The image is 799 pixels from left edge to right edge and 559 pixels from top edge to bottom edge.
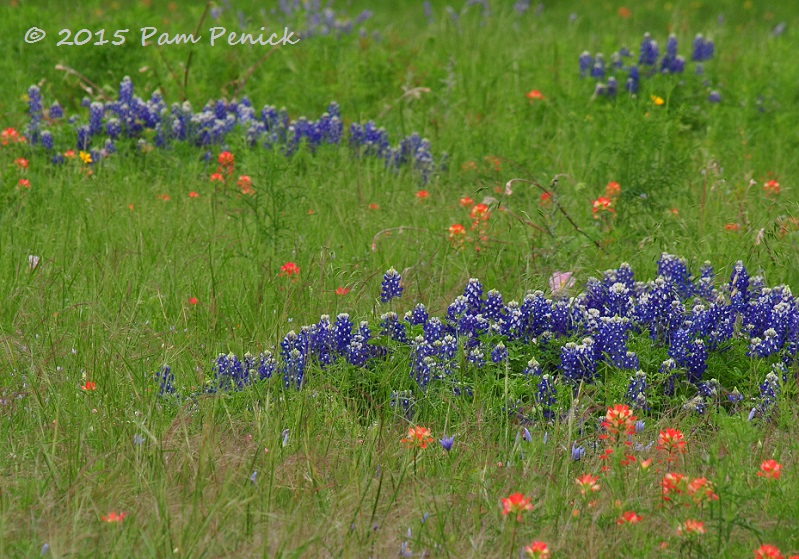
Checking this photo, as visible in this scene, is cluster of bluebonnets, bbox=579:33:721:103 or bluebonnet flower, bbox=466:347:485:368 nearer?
bluebonnet flower, bbox=466:347:485:368

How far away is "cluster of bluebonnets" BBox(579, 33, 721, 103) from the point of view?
7500mm

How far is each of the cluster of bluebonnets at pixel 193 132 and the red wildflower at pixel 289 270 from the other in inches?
75.2

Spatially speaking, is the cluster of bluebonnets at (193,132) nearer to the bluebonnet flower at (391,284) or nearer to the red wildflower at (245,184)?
the red wildflower at (245,184)

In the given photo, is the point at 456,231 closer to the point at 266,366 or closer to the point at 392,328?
the point at 392,328

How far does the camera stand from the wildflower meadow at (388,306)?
110 inches

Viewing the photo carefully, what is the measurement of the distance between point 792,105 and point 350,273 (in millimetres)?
4385

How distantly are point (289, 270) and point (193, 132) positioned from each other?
239cm

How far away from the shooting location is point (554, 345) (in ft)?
12.7

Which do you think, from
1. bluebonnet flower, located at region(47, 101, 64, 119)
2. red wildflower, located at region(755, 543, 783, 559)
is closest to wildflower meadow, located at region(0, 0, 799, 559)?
red wildflower, located at region(755, 543, 783, 559)

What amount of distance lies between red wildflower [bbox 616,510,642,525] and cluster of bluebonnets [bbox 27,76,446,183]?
375 cm

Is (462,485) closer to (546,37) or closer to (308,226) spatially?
(308,226)

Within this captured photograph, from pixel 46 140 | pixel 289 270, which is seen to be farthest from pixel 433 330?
pixel 46 140

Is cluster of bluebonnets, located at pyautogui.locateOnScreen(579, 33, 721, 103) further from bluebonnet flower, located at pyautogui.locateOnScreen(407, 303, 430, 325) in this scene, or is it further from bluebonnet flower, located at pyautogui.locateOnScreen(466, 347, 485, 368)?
bluebonnet flower, located at pyautogui.locateOnScreen(466, 347, 485, 368)

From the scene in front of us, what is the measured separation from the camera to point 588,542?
2.72 m
